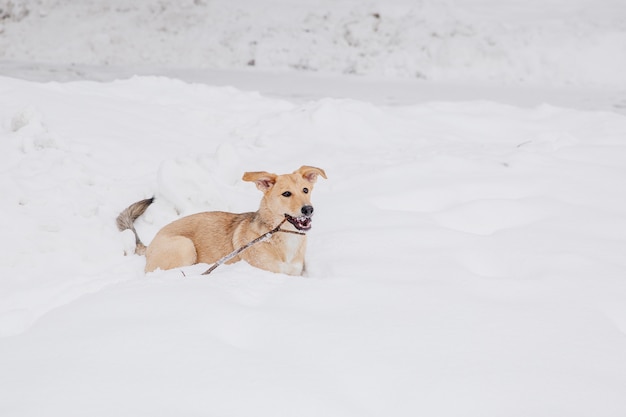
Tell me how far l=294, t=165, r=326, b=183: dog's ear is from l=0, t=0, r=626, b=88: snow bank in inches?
267

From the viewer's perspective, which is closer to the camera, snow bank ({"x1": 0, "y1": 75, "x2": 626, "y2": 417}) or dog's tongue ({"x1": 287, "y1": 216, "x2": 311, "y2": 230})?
snow bank ({"x1": 0, "y1": 75, "x2": 626, "y2": 417})

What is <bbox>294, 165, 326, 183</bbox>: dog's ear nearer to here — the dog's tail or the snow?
the snow

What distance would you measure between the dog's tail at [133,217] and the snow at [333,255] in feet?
0.23

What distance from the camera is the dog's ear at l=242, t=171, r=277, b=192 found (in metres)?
3.61

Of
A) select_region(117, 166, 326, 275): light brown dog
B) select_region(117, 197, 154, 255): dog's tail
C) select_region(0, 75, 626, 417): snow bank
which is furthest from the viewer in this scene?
select_region(117, 197, 154, 255): dog's tail

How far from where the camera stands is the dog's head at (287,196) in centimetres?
352

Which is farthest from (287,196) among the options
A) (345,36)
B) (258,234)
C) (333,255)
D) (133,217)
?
(345,36)

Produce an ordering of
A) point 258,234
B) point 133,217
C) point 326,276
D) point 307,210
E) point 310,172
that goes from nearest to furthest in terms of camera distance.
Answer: point 307,210
point 326,276
point 258,234
point 310,172
point 133,217

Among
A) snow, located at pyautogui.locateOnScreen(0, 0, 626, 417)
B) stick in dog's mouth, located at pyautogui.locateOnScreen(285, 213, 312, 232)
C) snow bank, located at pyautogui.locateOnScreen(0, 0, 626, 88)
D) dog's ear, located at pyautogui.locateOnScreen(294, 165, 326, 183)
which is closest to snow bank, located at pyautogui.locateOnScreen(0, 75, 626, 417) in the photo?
snow, located at pyautogui.locateOnScreen(0, 0, 626, 417)

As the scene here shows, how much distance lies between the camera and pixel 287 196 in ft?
11.9

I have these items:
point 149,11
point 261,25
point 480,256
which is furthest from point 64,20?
point 480,256

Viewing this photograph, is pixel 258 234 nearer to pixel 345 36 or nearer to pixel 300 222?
pixel 300 222

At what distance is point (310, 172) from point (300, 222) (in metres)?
0.47

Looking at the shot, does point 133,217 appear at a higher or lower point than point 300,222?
lower
